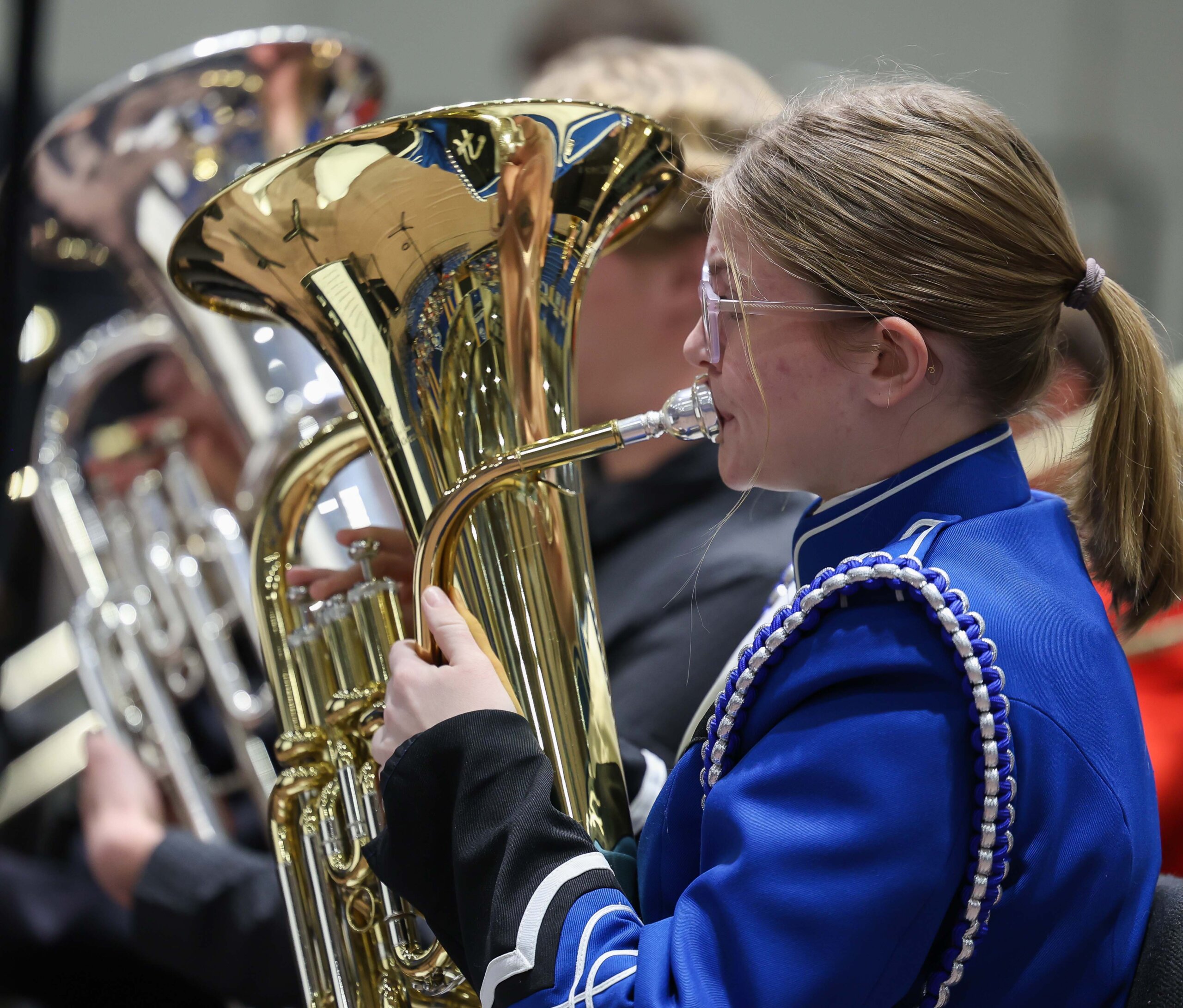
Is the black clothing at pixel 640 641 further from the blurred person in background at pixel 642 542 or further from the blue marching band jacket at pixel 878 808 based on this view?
the blue marching band jacket at pixel 878 808

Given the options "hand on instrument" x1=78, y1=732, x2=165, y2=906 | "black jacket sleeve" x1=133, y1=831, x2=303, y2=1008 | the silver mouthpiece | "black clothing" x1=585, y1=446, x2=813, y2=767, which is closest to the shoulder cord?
the silver mouthpiece

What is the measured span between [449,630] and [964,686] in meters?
0.28

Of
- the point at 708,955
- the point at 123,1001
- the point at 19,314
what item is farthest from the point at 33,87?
the point at 123,1001

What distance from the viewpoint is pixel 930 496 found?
0.61 metres

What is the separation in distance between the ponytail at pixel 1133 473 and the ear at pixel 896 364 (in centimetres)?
12

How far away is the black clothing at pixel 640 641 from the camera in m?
0.98

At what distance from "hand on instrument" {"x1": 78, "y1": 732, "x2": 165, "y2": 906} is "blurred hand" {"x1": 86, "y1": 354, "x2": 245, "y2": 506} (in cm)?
38

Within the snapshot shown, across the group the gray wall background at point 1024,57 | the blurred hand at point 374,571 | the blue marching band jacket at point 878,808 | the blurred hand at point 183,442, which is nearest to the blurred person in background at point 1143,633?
the blue marching band jacket at point 878,808

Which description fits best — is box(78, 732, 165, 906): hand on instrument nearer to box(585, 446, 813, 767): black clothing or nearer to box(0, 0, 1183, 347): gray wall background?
box(585, 446, 813, 767): black clothing

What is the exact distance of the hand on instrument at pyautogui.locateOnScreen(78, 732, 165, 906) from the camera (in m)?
1.23

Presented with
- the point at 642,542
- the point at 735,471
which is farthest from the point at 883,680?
the point at 642,542

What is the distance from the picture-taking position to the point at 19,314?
1.69 feet

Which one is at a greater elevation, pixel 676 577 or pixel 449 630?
pixel 449 630

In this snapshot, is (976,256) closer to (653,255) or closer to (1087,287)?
(1087,287)
